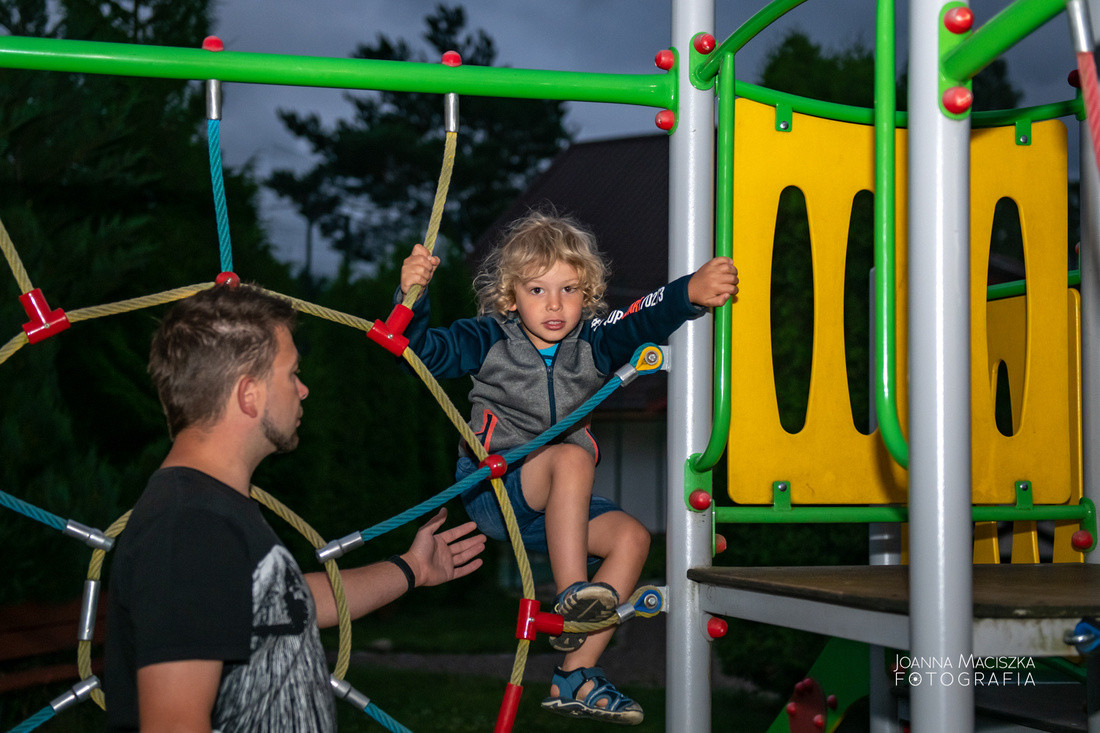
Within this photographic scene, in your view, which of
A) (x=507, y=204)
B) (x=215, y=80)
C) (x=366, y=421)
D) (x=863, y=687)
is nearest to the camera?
(x=215, y=80)

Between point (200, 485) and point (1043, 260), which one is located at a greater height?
point (1043, 260)

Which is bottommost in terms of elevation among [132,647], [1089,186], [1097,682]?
[1097,682]

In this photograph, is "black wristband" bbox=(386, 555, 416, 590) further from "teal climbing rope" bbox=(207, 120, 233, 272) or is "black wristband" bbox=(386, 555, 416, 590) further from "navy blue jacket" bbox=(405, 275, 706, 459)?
"teal climbing rope" bbox=(207, 120, 233, 272)

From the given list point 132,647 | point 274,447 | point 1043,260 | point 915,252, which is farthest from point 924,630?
point 1043,260

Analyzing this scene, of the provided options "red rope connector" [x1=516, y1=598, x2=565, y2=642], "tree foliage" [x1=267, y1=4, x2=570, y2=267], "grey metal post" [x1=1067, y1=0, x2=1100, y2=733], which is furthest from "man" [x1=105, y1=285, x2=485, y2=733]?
"tree foliage" [x1=267, y1=4, x2=570, y2=267]

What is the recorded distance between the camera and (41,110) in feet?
15.0

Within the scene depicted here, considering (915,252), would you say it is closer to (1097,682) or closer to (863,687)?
(1097,682)

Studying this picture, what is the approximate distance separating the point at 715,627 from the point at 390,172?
42.3 ft

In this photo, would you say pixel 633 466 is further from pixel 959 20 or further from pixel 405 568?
pixel 959 20

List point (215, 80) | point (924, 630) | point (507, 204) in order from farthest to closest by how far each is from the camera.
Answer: point (507, 204)
point (215, 80)
point (924, 630)

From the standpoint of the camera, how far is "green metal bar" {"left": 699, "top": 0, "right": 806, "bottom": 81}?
188cm

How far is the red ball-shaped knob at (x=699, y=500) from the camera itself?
6.55ft

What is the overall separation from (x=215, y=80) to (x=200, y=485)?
1.01 metres

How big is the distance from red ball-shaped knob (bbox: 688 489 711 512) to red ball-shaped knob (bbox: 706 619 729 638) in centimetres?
24
